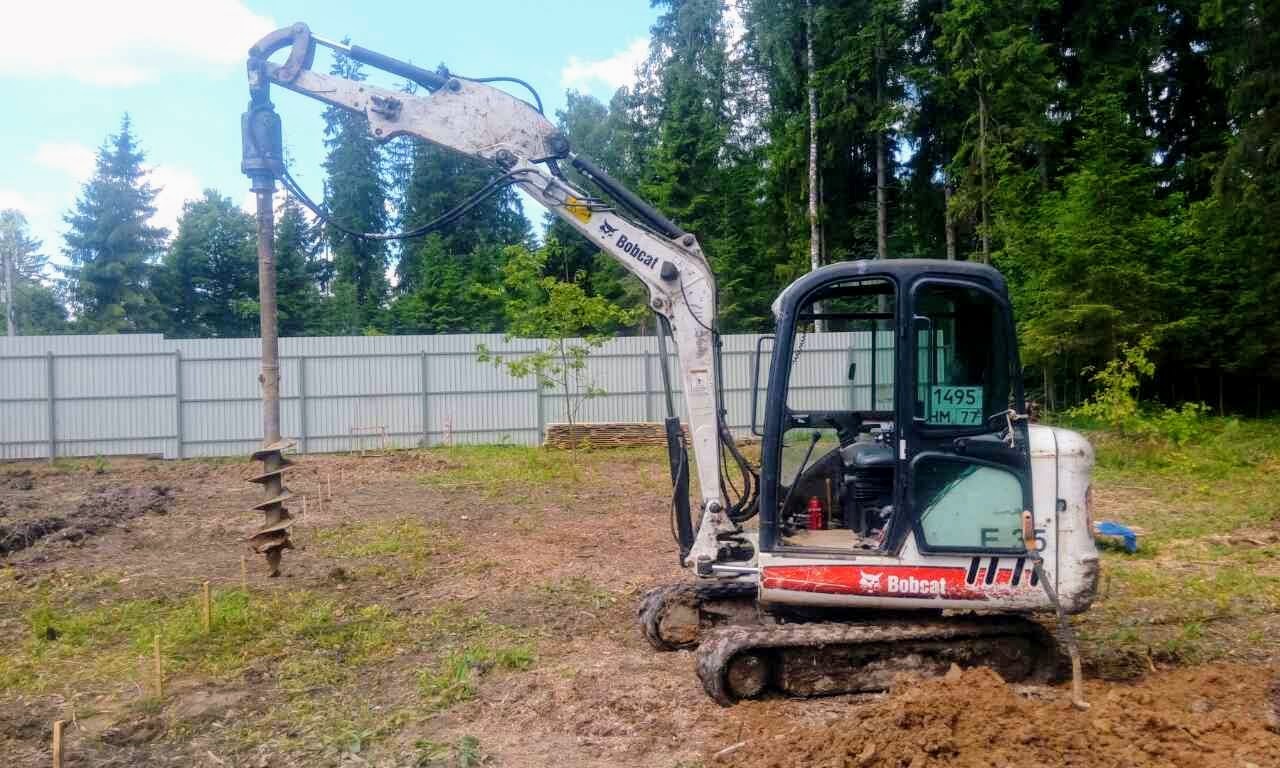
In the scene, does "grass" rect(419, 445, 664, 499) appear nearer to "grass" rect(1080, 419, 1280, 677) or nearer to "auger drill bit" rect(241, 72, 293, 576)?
"auger drill bit" rect(241, 72, 293, 576)

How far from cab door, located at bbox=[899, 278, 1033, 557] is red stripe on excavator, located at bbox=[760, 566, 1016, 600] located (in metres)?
0.13

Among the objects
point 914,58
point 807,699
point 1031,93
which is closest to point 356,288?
point 914,58

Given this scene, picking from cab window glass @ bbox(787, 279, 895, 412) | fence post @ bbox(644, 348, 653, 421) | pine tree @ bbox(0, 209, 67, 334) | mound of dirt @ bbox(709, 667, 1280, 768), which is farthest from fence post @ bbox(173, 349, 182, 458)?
pine tree @ bbox(0, 209, 67, 334)

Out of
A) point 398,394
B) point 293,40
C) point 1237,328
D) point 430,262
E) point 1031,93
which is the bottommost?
point 398,394

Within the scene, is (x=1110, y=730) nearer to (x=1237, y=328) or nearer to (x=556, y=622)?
(x=556, y=622)

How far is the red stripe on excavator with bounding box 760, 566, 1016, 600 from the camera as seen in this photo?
5.06 metres

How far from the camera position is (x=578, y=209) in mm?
6184

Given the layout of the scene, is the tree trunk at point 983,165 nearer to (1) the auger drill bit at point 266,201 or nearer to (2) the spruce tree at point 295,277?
(1) the auger drill bit at point 266,201

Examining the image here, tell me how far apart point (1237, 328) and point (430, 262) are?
28.8 metres

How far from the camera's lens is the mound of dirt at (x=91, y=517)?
1040 cm

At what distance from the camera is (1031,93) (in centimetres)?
2488

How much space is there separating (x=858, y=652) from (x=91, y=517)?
10372 millimetres

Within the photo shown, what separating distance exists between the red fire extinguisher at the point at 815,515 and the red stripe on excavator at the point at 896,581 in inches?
23.1

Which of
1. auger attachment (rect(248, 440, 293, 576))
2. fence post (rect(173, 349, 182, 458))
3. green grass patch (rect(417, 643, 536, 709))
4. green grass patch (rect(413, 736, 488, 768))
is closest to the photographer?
green grass patch (rect(413, 736, 488, 768))
